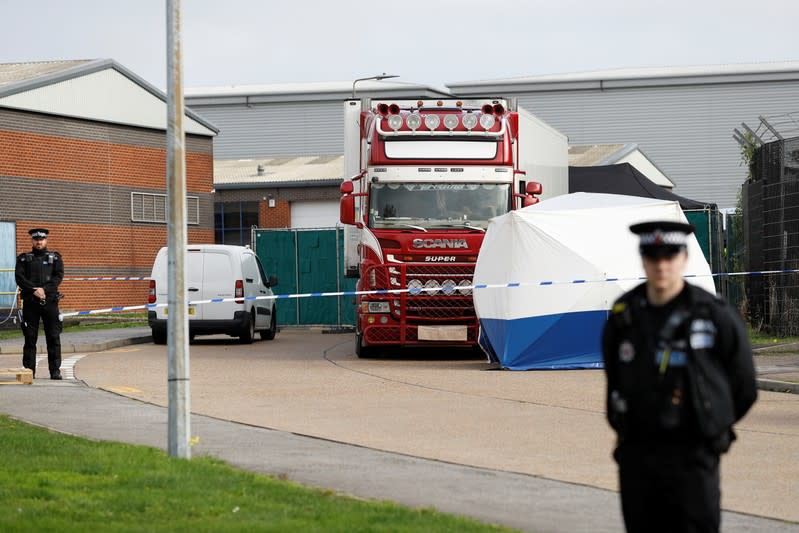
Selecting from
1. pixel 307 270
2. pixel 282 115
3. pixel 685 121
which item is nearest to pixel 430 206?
pixel 307 270

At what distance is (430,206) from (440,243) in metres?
0.64

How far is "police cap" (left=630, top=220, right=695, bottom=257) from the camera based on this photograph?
17.3ft

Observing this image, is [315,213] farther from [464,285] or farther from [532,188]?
[464,285]

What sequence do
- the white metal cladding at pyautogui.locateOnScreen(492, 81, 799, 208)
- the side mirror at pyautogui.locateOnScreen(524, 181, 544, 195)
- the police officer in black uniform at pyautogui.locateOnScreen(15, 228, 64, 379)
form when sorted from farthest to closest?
the white metal cladding at pyautogui.locateOnScreen(492, 81, 799, 208), the side mirror at pyautogui.locateOnScreen(524, 181, 544, 195), the police officer in black uniform at pyautogui.locateOnScreen(15, 228, 64, 379)

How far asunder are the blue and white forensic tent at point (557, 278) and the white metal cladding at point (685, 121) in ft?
172

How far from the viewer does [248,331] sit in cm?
2748

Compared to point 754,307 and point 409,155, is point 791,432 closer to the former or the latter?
point 409,155

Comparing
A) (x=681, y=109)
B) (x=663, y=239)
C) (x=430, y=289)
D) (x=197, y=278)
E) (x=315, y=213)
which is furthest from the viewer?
(x=681, y=109)

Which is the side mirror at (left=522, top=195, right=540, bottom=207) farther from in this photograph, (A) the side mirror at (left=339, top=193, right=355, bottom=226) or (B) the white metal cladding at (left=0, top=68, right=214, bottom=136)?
(B) the white metal cladding at (left=0, top=68, right=214, bottom=136)

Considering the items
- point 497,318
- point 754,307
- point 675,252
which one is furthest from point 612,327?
point 754,307

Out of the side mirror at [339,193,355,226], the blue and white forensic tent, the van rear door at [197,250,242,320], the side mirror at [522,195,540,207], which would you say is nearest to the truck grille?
the blue and white forensic tent

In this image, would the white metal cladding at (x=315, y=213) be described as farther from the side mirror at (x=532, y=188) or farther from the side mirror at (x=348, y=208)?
the side mirror at (x=532, y=188)

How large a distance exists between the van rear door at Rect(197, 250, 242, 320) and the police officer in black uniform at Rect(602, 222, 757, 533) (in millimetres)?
21766

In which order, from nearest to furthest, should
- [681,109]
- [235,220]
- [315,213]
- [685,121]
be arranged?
[315,213] < [235,220] < [685,121] < [681,109]
